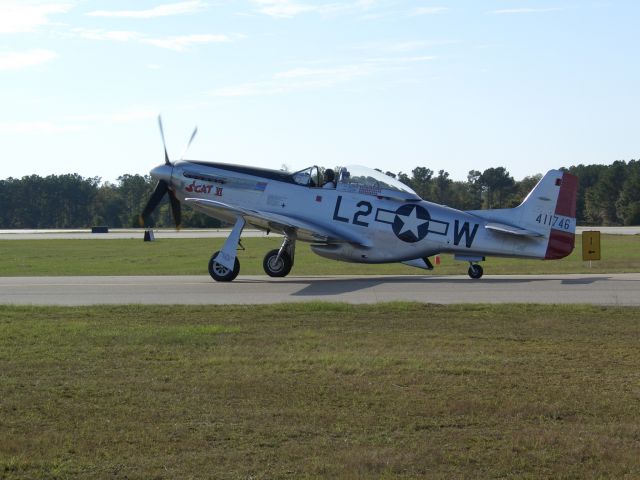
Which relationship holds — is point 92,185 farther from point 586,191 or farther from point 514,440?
point 514,440

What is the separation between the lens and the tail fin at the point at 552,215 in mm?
23000

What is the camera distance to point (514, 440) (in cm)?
791

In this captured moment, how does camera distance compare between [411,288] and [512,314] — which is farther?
[411,288]

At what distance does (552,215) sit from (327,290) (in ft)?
Result: 19.8

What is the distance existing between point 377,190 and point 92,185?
416ft

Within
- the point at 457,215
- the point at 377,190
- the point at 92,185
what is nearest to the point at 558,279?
the point at 457,215

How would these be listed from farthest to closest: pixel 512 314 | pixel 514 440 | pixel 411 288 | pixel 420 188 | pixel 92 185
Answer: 1. pixel 92 185
2. pixel 420 188
3. pixel 411 288
4. pixel 512 314
5. pixel 514 440

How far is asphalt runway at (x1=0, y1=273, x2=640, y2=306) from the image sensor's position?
18797mm

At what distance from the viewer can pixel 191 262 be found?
3869 centimetres

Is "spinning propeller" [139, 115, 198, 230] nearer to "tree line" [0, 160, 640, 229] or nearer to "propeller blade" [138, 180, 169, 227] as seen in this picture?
"propeller blade" [138, 180, 169, 227]

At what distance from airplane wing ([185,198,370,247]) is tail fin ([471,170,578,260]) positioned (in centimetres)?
372

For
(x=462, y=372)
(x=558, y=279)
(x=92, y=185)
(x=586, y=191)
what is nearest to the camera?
(x=462, y=372)

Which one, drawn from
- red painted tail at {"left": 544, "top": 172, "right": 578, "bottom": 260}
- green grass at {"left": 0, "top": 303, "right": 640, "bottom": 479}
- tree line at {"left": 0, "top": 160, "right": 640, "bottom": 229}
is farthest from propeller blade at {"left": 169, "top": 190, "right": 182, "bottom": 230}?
tree line at {"left": 0, "top": 160, "right": 640, "bottom": 229}

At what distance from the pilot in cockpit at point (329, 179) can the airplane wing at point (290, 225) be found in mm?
1104
